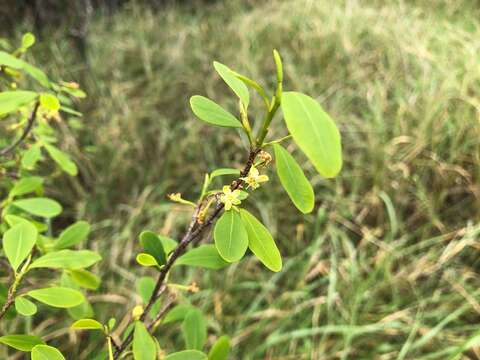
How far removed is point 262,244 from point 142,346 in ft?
0.52

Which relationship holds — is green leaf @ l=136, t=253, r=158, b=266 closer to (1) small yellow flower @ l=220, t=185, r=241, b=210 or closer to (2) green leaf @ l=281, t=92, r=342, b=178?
(1) small yellow flower @ l=220, t=185, r=241, b=210

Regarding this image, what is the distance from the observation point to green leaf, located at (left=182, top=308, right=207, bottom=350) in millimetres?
559

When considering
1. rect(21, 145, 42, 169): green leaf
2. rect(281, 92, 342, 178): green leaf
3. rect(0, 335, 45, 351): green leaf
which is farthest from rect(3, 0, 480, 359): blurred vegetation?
rect(281, 92, 342, 178): green leaf

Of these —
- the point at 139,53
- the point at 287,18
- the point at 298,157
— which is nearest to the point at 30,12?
the point at 139,53

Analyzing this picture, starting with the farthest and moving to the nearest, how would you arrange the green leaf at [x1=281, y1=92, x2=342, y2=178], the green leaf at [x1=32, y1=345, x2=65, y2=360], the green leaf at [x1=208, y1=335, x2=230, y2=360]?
the green leaf at [x1=208, y1=335, x2=230, y2=360] → the green leaf at [x1=32, y1=345, x2=65, y2=360] → the green leaf at [x1=281, y1=92, x2=342, y2=178]

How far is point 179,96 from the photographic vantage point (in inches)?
101

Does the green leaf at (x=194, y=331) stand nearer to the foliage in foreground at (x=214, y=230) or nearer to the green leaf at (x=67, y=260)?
the foliage in foreground at (x=214, y=230)

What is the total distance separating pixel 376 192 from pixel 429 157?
0.91 feet

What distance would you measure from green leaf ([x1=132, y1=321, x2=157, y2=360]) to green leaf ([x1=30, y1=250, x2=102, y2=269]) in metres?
0.10

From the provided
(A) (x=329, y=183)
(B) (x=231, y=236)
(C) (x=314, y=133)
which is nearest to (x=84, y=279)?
(B) (x=231, y=236)

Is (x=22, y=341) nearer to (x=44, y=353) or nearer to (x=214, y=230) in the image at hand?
(x=44, y=353)

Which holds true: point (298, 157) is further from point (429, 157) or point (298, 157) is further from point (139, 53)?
point (139, 53)

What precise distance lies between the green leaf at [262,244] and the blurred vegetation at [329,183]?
79cm

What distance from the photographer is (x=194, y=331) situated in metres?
0.57
